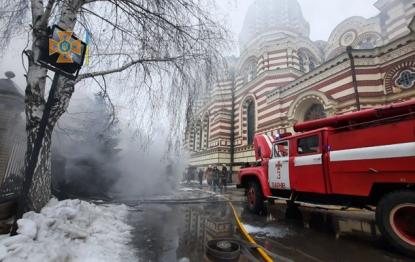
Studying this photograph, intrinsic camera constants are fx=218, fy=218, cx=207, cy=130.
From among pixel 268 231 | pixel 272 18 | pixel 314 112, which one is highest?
pixel 272 18

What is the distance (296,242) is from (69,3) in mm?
6776

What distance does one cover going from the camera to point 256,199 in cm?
695

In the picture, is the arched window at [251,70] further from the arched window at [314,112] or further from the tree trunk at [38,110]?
the tree trunk at [38,110]

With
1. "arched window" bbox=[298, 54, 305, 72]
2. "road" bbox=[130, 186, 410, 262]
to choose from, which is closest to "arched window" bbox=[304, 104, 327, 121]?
"arched window" bbox=[298, 54, 305, 72]

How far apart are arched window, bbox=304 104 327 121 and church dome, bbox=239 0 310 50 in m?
14.6

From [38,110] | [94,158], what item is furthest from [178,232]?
[94,158]

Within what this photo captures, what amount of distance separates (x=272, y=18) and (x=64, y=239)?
103ft

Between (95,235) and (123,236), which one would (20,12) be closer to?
(95,235)

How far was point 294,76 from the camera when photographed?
19.9 m

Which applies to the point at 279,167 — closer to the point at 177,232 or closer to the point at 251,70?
the point at 177,232

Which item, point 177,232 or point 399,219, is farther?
point 177,232

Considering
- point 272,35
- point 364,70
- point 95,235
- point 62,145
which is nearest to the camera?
Result: point 95,235

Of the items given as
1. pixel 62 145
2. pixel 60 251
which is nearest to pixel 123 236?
Result: pixel 60 251

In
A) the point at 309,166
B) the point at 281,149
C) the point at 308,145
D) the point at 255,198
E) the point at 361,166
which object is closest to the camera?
the point at 361,166
